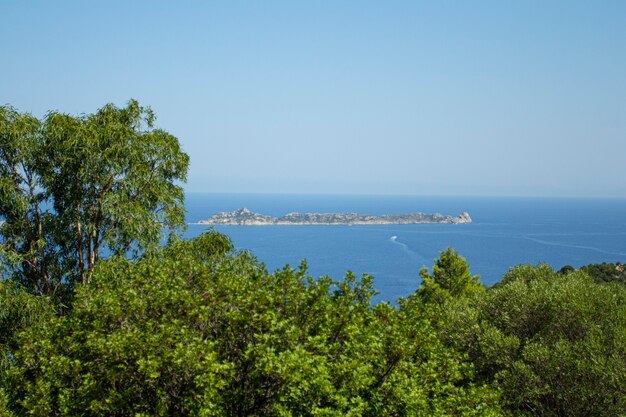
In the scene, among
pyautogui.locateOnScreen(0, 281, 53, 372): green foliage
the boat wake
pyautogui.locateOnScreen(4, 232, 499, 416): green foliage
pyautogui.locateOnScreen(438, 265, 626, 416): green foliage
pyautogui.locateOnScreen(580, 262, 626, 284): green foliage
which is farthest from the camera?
the boat wake

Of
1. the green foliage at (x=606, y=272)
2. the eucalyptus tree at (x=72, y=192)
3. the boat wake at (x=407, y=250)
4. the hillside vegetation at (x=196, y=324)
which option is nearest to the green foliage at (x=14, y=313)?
the hillside vegetation at (x=196, y=324)

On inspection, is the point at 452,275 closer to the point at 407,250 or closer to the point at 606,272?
the point at 606,272

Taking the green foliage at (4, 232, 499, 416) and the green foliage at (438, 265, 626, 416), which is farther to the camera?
the green foliage at (438, 265, 626, 416)

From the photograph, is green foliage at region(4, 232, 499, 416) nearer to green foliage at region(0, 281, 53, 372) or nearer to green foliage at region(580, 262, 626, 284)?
green foliage at region(0, 281, 53, 372)

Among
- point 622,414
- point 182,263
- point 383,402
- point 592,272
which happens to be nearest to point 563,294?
point 622,414

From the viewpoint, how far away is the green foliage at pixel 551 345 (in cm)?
1764

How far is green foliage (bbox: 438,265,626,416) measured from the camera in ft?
57.9

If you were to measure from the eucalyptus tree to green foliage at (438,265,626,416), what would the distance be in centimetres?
1263

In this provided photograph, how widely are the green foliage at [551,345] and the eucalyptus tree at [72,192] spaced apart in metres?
12.6

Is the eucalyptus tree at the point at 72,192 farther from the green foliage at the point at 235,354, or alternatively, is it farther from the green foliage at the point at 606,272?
the green foliage at the point at 606,272

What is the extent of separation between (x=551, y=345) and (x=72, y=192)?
19.5 meters

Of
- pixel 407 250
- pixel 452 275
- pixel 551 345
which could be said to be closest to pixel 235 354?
pixel 551 345

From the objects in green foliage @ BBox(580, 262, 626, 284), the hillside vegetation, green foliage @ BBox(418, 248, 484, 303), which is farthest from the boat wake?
the hillside vegetation

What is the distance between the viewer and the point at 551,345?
67.8ft
